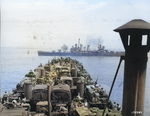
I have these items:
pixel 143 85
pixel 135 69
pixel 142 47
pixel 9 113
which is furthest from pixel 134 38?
pixel 9 113

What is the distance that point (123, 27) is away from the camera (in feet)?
3.27

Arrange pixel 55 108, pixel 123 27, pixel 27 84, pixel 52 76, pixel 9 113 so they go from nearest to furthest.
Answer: pixel 123 27
pixel 9 113
pixel 55 108
pixel 27 84
pixel 52 76

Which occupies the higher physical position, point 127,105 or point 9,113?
point 127,105

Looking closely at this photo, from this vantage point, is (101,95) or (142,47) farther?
(101,95)

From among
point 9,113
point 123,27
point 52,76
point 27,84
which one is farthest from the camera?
point 52,76

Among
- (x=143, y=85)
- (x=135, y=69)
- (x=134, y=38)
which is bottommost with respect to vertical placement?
(x=143, y=85)

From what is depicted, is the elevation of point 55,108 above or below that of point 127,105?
below

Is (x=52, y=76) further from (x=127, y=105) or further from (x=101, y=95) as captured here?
(x=127, y=105)

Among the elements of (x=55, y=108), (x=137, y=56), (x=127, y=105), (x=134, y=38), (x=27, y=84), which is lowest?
(x=55, y=108)

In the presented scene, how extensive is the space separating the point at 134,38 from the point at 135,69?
237 mm

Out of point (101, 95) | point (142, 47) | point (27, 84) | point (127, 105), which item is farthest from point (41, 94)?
point (142, 47)

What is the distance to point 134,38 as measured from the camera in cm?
100

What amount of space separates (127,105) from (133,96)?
90mm

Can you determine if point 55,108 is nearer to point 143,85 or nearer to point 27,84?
point 27,84
